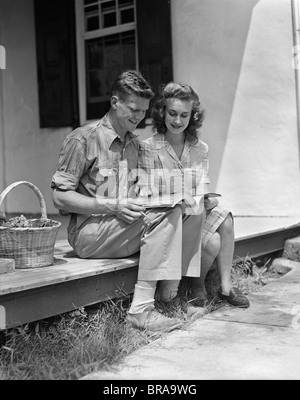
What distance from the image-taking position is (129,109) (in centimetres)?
291

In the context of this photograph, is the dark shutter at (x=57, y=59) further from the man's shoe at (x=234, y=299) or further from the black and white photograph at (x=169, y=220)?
the man's shoe at (x=234, y=299)

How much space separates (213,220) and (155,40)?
2897 mm

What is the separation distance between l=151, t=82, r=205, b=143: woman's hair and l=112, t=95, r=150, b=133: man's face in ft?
1.02

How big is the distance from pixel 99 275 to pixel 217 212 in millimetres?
808

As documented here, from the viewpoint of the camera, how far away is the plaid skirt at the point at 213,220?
315 centimetres

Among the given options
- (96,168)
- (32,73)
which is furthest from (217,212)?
(32,73)

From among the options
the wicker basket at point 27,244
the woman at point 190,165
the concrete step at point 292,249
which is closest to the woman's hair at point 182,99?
the woman at point 190,165

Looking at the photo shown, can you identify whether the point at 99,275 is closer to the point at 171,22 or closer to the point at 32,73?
the point at 171,22

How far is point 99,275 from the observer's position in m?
2.83

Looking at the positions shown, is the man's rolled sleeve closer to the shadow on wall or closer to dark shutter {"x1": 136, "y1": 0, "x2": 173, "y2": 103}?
the shadow on wall

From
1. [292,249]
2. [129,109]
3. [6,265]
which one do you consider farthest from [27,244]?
[292,249]

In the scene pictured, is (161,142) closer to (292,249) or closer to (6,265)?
(6,265)

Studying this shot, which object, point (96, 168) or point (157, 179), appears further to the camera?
point (157, 179)

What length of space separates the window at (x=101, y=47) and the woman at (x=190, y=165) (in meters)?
2.72
